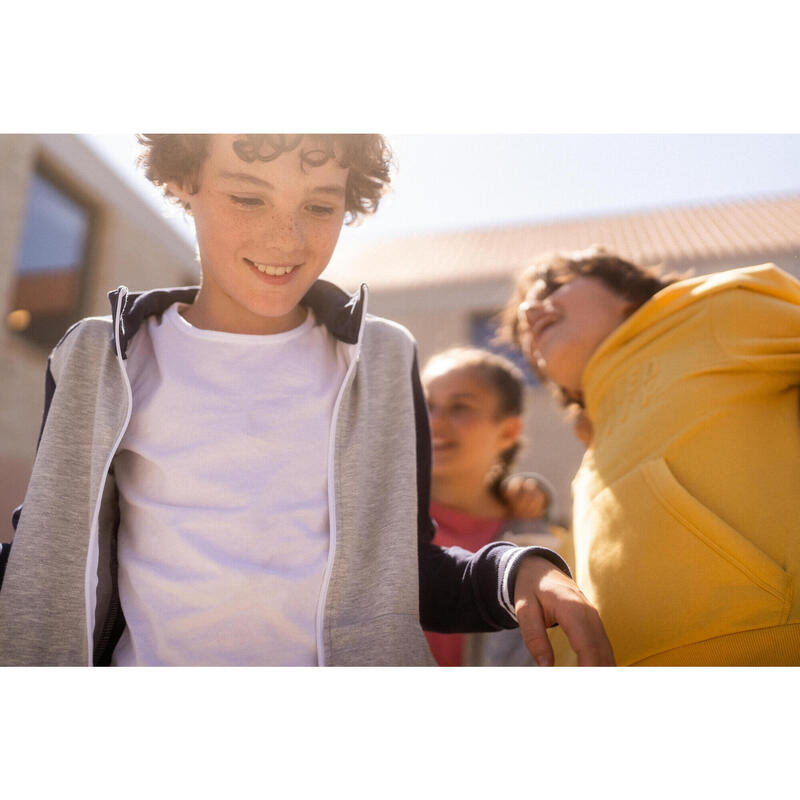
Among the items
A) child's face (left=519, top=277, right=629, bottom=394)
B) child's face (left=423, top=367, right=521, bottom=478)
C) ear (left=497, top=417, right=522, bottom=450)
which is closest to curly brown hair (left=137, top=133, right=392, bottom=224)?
child's face (left=519, top=277, right=629, bottom=394)

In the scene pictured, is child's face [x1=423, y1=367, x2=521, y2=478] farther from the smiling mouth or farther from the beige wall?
the smiling mouth

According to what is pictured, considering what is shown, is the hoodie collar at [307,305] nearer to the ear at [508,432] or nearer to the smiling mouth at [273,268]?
the smiling mouth at [273,268]

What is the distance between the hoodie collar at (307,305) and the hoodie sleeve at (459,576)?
0.37ft

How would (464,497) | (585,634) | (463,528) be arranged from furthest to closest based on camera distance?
(464,497) → (463,528) → (585,634)

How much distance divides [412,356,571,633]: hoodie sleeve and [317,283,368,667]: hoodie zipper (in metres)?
0.10

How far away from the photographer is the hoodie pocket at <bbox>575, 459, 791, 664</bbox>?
77cm

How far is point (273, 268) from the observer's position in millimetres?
905

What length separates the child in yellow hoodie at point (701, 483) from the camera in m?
0.78

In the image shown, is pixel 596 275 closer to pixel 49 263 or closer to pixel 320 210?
pixel 320 210

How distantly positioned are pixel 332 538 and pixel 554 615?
26cm

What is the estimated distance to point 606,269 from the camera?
3.96 feet

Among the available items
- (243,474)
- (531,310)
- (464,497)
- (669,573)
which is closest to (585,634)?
(669,573)

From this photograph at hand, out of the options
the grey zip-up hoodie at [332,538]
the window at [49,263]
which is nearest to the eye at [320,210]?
the grey zip-up hoodie at [332,538]
